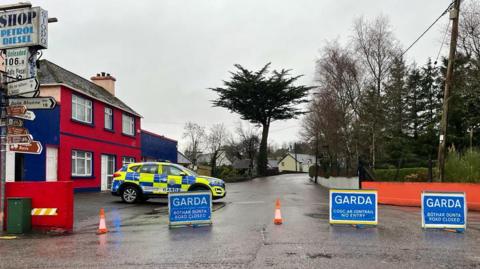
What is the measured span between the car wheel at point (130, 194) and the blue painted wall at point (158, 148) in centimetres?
1649

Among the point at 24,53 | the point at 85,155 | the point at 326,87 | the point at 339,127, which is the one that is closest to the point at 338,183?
the point at 339,127

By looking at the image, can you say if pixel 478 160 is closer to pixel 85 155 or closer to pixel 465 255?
pixel 465 255

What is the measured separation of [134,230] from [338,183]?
76.7 ft

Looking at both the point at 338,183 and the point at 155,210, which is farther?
the point at 338,183

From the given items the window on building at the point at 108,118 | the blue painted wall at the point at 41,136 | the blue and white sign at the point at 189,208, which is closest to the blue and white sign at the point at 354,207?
the blue and white sign at the point at 189,208

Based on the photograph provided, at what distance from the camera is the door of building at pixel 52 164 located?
22172 mm

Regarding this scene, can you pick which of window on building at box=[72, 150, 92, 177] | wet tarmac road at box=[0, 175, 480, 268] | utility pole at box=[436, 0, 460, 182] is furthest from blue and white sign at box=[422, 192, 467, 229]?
window on building at box=[72, 150, 92, 177]

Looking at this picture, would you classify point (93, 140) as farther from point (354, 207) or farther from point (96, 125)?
point (354, 207)

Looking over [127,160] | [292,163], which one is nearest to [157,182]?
[127,160]

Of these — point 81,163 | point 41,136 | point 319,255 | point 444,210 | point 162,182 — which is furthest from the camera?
point 81,163

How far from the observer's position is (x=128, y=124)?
32.8m

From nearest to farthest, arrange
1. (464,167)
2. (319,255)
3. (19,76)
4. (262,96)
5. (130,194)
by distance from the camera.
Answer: (319,255), (19,76), (130,194), (464,167), (262,96)

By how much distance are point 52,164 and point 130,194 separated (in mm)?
5702

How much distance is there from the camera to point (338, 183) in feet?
108
